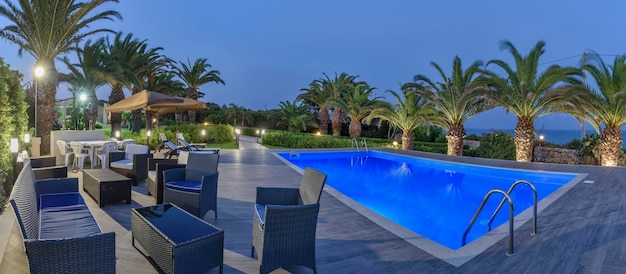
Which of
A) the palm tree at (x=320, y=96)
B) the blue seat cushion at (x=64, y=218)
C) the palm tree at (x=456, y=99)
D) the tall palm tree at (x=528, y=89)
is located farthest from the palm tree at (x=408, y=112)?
the blue seat cushion at (x=64, y=218)

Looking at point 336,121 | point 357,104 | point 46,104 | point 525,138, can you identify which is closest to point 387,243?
point 525,138

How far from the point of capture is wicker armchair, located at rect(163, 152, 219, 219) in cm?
499

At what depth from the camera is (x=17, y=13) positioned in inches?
492

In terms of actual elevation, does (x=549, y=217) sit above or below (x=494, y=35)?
below

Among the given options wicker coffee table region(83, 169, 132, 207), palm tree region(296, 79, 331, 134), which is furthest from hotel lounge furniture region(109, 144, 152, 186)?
palm tree region(296, 79, 331, 134)

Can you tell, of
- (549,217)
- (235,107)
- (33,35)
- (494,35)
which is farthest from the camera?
(494,35)

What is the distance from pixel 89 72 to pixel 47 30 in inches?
268

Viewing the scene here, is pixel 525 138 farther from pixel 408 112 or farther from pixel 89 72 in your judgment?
pixel 89 72

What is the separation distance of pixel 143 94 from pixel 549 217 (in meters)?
11.5

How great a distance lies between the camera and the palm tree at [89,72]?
62.6 ft

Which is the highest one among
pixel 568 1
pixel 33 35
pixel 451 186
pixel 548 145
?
pixel 568 1

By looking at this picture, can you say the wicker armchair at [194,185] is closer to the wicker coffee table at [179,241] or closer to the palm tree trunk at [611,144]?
the wicker coffee table at [179,241]

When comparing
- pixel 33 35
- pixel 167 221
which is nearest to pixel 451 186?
pixel 167 221

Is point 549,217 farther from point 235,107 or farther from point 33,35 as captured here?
point 235,107
